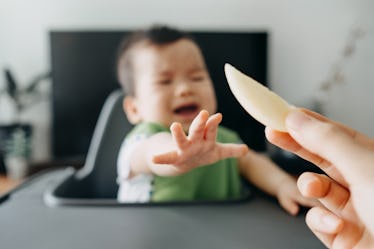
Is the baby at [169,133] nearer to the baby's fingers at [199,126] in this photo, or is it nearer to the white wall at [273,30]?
the baby's fingers at [199,126]

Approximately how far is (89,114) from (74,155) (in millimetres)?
197

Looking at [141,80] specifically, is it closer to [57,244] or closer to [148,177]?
[148,177]

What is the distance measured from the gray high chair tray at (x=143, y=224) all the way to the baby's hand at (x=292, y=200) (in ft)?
0.03

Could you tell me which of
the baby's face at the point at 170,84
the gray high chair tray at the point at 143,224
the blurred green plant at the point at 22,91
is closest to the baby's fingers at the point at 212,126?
the gray high chair tray at the point at 143,224

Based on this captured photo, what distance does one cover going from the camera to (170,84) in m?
0.67

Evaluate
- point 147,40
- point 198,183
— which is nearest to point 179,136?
point 198,183

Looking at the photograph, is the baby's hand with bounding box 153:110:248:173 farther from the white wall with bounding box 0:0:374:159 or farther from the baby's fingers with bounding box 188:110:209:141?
the white wall with bounding box 0:0:374:159

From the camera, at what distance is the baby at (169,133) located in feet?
1.88

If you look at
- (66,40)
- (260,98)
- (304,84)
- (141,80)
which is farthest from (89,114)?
(260,98)

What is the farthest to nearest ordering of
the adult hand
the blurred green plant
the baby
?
the blurred green plant
the baby
the adult hand

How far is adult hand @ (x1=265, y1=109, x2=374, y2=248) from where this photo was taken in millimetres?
288

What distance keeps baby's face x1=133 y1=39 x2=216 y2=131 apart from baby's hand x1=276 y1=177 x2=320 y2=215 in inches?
7.0

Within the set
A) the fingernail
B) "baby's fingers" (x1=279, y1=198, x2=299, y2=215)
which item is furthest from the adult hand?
"baby's fingers" (x1=279, y1=198, x2=299, y2=215)

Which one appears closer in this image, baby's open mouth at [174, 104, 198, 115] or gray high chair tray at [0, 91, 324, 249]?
gray high chair tray at [0, 91, 324, 249]
